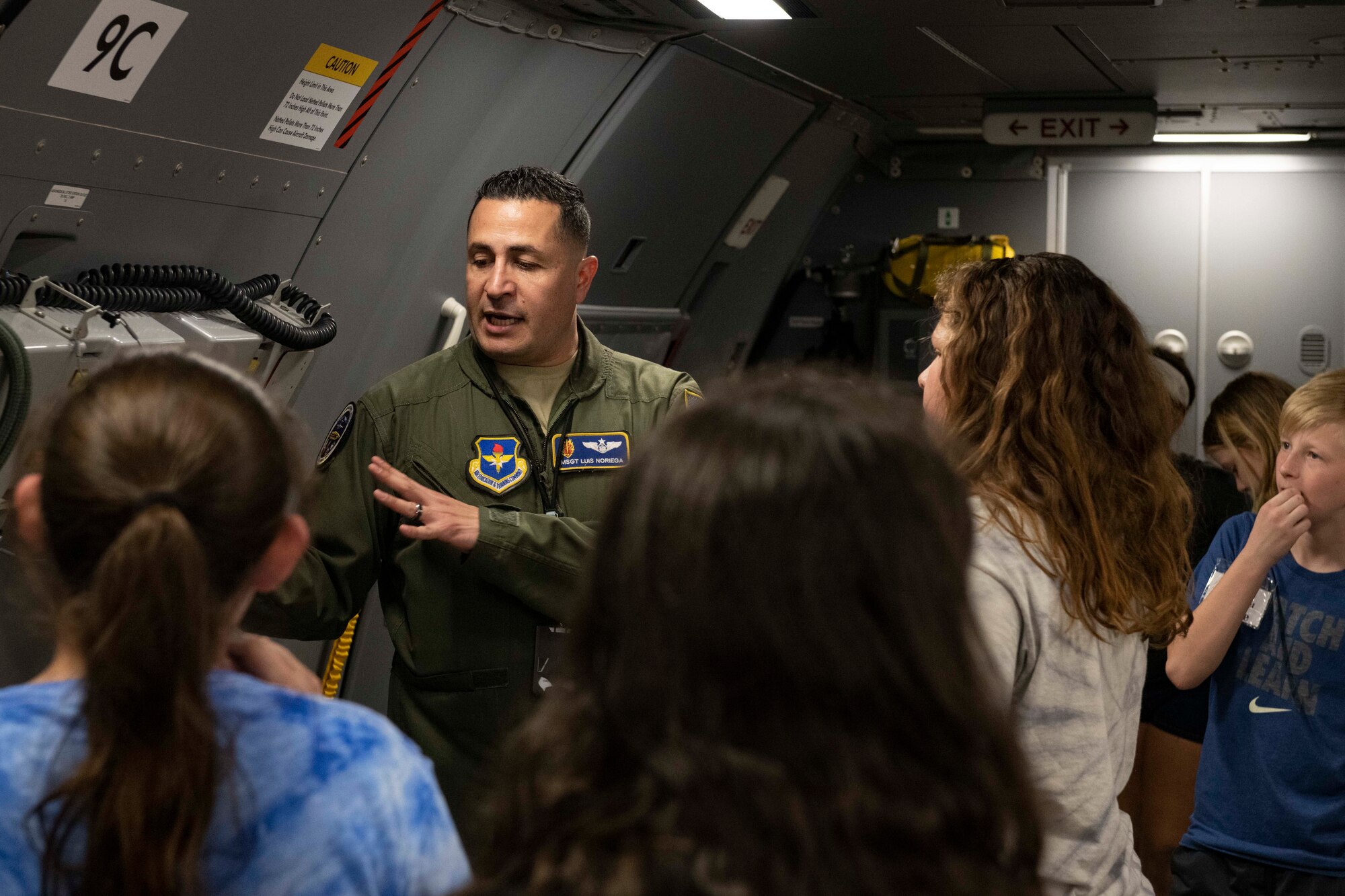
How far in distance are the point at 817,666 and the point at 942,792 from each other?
0.11m

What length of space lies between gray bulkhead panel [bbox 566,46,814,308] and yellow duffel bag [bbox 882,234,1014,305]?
1213 millimetres

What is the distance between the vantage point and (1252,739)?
8.11 ft

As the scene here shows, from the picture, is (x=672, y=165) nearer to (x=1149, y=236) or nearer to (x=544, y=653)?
(x=544, y=653)

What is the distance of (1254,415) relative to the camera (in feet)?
11.6

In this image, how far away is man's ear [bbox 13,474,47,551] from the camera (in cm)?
113

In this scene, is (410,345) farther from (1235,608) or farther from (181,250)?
(1235,608)

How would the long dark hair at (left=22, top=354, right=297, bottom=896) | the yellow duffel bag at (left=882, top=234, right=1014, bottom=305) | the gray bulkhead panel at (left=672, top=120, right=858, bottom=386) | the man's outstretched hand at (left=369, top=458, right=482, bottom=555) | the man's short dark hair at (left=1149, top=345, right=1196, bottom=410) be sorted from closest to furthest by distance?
1. the long dark hair at (left=22, top=354, right=297, bottom=896)
2. the man's outstretched hand at (left=369, top=458, right=482, bottom=555)
3. the man's short dark hair at (left=1149, top=345, right=1196, bottom=410)
4. the gray bulkhead panel at (left=672, top=120, right=858, bottom=386)
5. the yellow duffel bag at (left=882, top=234, right=1014, bottom=305)

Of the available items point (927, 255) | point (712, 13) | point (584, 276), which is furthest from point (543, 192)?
point (927, 255)

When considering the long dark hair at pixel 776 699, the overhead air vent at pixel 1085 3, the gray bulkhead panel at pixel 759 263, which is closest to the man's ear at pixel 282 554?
the long dark hair at pixel 776 699

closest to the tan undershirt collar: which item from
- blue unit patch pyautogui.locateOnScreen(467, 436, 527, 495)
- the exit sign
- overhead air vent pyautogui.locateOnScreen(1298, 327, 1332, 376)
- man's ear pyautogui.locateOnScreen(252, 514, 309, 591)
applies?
blue unit patch pyautogui.locateOnScreen(467, 436, 527, 495)

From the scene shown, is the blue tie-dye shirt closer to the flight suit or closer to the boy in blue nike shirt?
the flight suit

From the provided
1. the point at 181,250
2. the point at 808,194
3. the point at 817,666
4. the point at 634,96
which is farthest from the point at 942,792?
the point at 808,194

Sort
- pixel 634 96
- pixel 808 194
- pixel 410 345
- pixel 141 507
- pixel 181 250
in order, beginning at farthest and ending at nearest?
pixel 808 194, pixel 634 96, pixel 410 345, pixel 181 250, pixel 141 507

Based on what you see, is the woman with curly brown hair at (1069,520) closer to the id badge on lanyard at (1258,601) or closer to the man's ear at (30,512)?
the id badge on lanyard at (1258,601)
